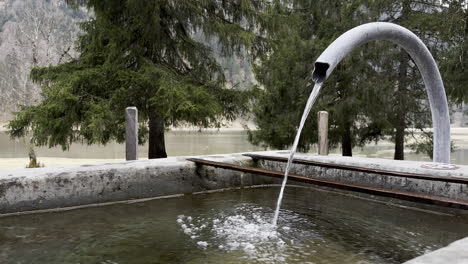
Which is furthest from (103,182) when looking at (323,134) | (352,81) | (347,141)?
(347,141)

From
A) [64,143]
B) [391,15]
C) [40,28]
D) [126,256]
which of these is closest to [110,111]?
[64,143]

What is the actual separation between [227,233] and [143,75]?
6.14 metres

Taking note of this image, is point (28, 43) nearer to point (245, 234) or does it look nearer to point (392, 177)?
point (392, 177)

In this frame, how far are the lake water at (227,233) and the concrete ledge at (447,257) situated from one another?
1.28 meters

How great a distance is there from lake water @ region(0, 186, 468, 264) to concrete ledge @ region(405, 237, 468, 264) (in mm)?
1283

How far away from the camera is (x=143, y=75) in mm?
8930

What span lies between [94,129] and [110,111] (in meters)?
0.55

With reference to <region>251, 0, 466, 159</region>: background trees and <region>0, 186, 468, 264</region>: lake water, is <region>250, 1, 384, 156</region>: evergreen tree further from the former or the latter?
<region>0, 186, 468, 264</region>: lake water

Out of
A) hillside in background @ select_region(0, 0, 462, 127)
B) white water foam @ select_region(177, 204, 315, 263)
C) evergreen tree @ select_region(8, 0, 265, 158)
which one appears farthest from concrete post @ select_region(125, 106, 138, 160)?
hillside in background @ select_region(0, 0, 462, 127)

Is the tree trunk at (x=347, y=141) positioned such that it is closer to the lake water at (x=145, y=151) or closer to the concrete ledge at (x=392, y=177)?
the lake water at (x=145, y=151)

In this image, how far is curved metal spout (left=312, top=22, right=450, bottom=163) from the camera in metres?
3.35

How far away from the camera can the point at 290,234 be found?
137 inches

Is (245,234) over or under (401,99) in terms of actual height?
under

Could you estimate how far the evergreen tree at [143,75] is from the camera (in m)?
8.70
